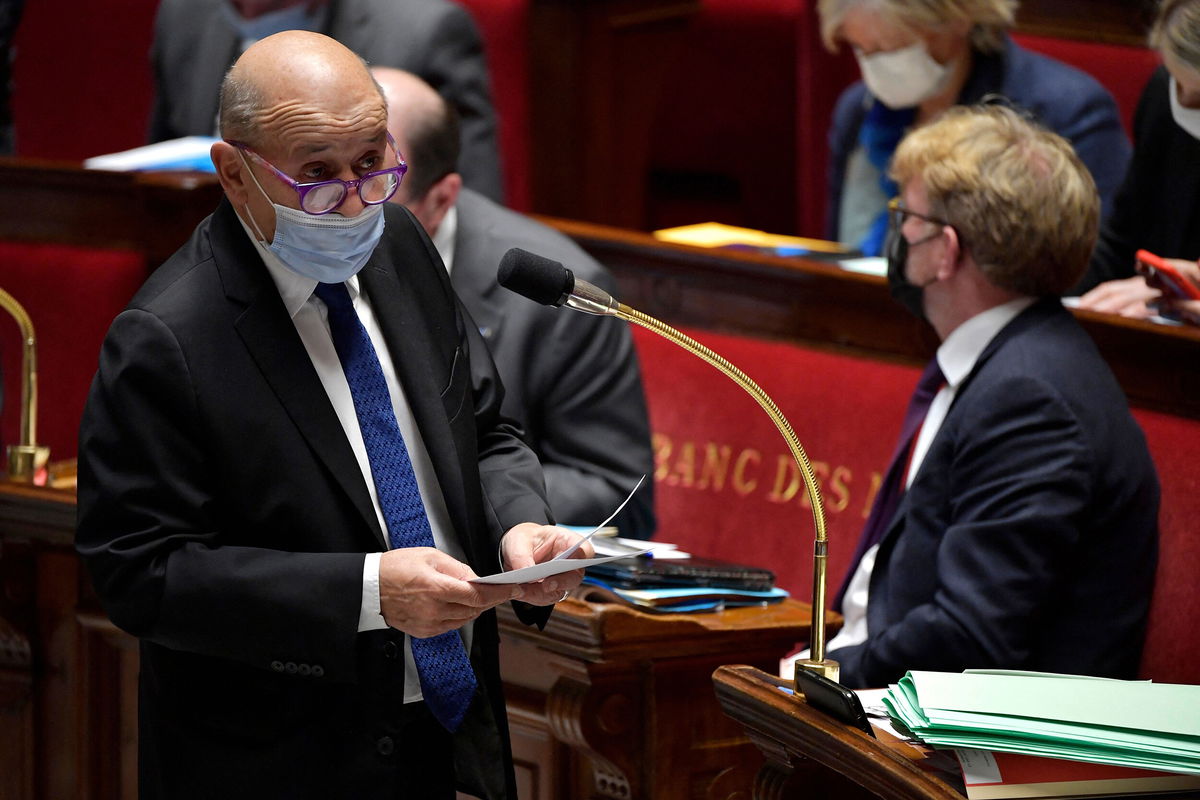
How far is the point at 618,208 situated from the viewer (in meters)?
5.26

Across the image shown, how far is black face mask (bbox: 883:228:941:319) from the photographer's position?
2.72m

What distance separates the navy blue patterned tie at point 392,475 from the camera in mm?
1800

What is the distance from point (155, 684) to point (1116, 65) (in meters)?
3.45

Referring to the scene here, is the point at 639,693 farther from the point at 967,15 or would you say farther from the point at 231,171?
the point at 967,15

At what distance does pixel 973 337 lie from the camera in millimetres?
2588

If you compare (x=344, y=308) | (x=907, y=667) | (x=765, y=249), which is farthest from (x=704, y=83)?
(x=344, y=308)

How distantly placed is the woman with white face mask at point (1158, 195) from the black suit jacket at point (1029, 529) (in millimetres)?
437

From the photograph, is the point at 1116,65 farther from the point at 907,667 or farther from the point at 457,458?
the point at 457,458

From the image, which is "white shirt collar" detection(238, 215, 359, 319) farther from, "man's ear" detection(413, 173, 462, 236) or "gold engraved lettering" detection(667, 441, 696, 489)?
"gold engraved lettering" detection(667, 441, 696, 489)

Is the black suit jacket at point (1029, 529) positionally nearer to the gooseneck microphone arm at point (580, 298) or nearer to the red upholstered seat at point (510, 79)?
the gooseneck microphone arm at point (580, 298)

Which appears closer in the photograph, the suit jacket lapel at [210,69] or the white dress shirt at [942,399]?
the white dress shirt at [942,399]

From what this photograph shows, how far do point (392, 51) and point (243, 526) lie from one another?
7.91 ft

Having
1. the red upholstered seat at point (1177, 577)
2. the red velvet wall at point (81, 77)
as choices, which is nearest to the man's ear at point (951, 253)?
the red upholstered seat at point (1177, 577)

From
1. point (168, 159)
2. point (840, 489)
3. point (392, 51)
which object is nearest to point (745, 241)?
point (840, 489)
